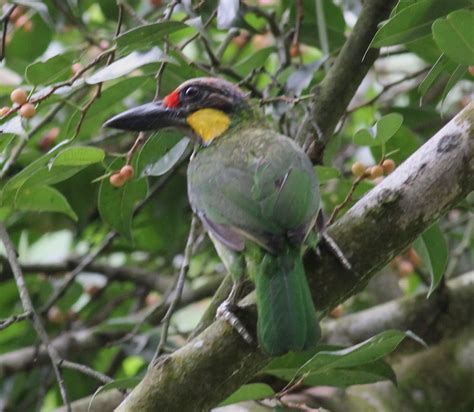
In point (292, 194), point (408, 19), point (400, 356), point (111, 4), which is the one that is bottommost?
point (400, 356)

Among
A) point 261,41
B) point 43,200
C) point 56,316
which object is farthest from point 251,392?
point 261,41

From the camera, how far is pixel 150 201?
3.20 meters

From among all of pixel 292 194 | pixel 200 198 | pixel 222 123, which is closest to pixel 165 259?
pixel 222 123

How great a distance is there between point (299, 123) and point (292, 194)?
0.79 m

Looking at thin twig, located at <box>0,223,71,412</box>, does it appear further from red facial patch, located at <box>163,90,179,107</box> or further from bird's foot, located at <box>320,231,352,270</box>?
bird's foot, located at <box>320,231,352,270</box>

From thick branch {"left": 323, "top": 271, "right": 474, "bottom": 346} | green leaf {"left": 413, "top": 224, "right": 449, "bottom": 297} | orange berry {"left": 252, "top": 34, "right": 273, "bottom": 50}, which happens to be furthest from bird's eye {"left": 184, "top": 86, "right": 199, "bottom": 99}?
orange berry {"left": 252, "top": 34, "right": 273, "bottom": 50}

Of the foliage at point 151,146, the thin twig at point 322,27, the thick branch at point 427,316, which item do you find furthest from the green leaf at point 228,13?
the thick branch at point 427,316

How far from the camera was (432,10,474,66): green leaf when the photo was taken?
1.78m

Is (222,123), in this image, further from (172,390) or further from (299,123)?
(172,390)

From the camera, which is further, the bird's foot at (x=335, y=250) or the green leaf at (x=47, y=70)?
the green leaf at (x=47, y=70)

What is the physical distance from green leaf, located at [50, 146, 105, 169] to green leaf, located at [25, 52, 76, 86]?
7.4 inches

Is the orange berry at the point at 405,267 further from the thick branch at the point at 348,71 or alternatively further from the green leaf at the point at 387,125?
the green leaf at the point at 387,125

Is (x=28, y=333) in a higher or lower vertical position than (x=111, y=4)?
lower

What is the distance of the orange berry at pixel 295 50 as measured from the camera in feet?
9.12
